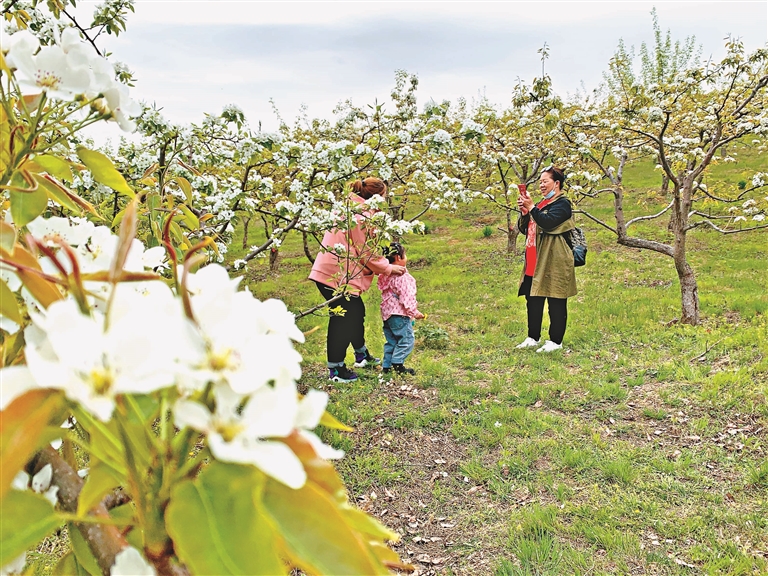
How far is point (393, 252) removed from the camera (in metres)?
4.91

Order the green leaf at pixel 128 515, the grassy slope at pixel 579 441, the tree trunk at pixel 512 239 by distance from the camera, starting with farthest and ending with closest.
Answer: the tree trunk at pixel 512 239 → the grassy slope at pixel 579 441 → the green leaf at pixel 128 515

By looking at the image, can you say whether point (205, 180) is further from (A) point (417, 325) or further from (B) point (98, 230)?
(A) point (417, 325)

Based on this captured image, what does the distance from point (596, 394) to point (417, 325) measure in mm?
2504

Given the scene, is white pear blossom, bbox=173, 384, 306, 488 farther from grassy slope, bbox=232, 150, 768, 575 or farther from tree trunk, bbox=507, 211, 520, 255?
tree trunk, bbox=507, 211, 520, 255

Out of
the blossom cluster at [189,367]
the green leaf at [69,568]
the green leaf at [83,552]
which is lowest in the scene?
the green leaf at [69,568]

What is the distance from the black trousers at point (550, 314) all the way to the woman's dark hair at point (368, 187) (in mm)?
1979

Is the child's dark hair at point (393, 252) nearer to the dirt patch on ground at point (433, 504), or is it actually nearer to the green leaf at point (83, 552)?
the dirt patch on ground at point (433, 504)

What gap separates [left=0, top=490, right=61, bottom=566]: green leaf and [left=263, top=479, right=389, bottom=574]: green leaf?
0.59 feet

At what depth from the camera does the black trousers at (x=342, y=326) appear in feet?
15.5

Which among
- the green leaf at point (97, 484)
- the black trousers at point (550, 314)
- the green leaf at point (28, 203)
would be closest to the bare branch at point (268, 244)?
the green leaf at point (28, 203)

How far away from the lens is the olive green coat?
5.21 meters

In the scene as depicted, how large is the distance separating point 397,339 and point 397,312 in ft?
1.03

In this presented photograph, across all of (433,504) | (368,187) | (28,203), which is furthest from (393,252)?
(28,203)

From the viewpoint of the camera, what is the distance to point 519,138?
1041 centimetres
